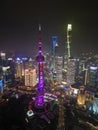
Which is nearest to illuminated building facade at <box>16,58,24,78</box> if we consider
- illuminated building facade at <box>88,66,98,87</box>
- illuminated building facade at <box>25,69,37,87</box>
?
illuminated building facade at <box>25,69,37,87</box>

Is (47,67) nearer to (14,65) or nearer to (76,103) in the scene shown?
(14,65)

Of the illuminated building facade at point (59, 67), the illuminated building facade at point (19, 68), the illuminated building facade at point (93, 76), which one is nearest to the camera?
the illuminated building facade at point (93, 76)

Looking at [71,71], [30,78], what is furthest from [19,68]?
[71,71]

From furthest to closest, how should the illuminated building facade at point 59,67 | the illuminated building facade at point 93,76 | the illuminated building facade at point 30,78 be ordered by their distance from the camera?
the illuminated building facade at point 59,67 < the illuminated building facade at point 30,78 < the illuminated building facade at point 93,76

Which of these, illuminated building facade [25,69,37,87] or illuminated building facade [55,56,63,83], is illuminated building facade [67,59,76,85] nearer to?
illuminated building facade [55,56,63,83]

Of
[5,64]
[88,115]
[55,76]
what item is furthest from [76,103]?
[5,64]

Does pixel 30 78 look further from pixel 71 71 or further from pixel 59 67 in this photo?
pixel 71 71

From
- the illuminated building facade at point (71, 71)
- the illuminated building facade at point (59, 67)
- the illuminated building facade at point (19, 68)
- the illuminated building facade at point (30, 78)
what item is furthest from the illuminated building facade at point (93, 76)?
the illuminated building facade at point (19, 68)

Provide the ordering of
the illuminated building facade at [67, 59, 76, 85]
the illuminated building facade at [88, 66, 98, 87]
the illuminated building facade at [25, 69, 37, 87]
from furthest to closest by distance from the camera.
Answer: the illuminated building facade at [67, 59, 76, 85] → the illuminated building facade at [25, 69, 37, 87] → the illuminated building facade at [88, 66, 98, 87]

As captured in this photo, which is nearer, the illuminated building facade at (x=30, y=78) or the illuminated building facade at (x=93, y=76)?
the illuminated building facade at (x=93, y=76)

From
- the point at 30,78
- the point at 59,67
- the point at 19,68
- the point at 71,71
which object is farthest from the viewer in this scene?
the point at 59,67

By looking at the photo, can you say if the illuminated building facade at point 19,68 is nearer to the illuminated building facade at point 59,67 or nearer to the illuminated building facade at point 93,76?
the illuminated building facade at point 59,67
